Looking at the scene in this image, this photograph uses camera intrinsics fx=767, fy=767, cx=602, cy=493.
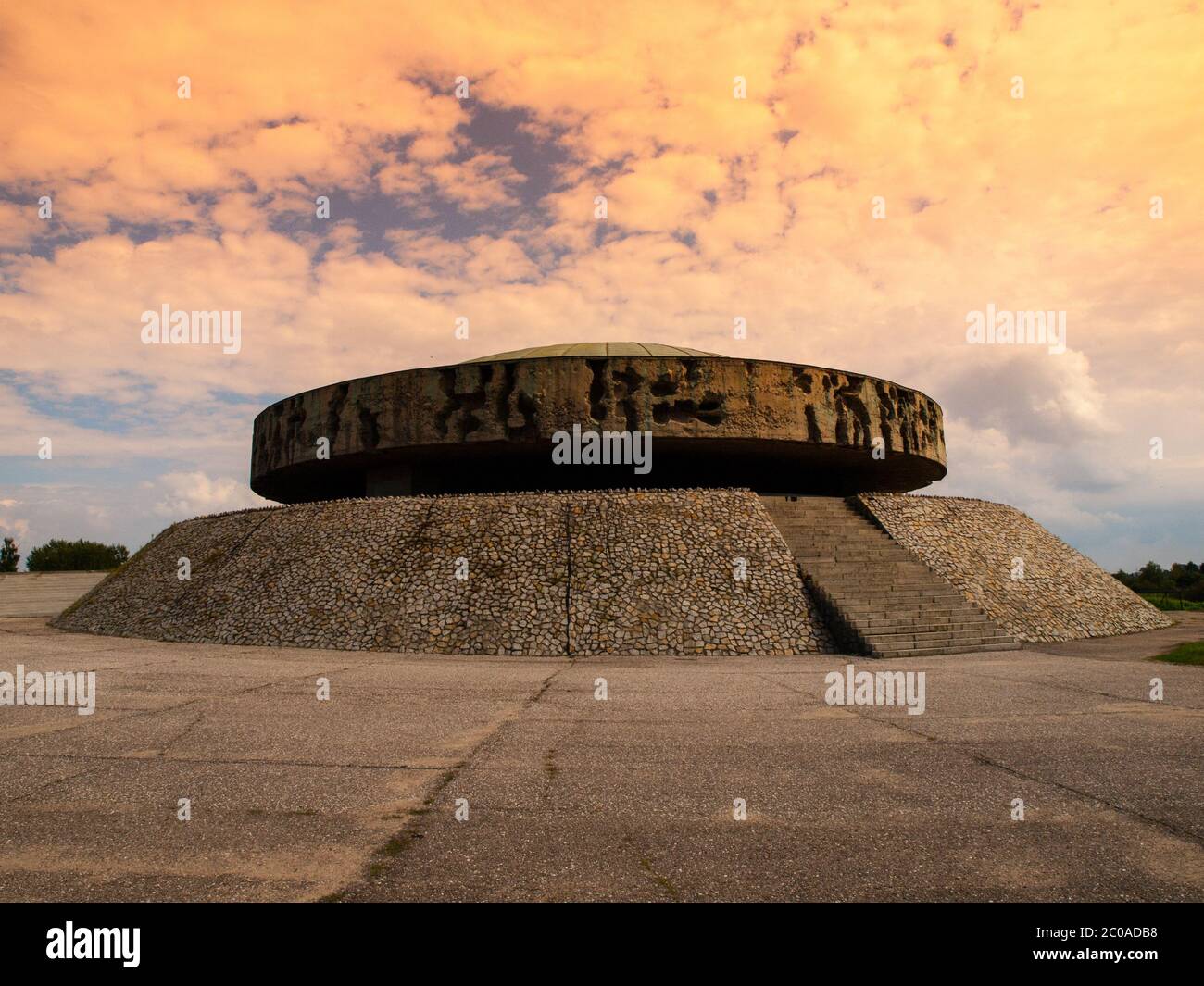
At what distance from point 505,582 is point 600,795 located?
12.6 m

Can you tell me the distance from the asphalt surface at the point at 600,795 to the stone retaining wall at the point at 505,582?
603 cm

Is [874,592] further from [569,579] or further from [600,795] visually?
[600,795]

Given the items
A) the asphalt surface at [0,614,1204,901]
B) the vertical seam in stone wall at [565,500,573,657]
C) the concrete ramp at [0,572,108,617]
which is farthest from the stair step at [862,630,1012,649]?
the concrete ramp at [0,572,108,617]

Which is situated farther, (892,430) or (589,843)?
(892,430)

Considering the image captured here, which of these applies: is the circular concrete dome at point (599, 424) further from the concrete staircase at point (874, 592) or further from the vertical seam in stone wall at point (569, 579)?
the vertical seam in stone wall at point (569, 579)

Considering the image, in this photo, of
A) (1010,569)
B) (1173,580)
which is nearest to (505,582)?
(1010,569)

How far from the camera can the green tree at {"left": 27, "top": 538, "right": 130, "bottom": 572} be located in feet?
161

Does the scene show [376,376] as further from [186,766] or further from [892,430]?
[186,766]

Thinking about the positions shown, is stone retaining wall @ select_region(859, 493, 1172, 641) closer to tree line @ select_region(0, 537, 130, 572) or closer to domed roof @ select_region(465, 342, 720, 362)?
domed roof @ select_region(465, 342, 720, 362)

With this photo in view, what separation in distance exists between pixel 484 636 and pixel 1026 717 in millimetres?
10838

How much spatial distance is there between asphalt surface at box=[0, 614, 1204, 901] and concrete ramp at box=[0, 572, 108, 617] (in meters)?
27.1

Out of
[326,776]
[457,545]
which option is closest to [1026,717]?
→ [326,776]

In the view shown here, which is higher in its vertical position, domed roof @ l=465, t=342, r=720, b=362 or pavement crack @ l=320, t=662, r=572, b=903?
domed roof @ l=465, t=342, r=720, b=362

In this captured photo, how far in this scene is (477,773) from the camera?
232 inches
